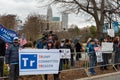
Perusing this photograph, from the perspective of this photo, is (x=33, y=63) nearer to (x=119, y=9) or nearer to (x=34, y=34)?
(x=119, y=9)

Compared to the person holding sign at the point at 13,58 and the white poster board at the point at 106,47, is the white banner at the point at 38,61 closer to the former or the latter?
the person holding sign at the point at 13,58

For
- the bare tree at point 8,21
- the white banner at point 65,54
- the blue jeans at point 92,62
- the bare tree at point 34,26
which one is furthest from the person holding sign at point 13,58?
the bare tree at point 8,21

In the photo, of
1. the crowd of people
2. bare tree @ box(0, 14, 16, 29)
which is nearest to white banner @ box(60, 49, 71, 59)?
the crowd of people

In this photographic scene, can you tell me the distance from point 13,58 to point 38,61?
1.23 meters

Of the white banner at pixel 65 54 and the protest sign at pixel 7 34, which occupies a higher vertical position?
the protest sign at pixel 7 34

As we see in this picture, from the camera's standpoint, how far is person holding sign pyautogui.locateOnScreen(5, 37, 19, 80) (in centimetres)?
1252

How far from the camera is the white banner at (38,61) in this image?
13.0m

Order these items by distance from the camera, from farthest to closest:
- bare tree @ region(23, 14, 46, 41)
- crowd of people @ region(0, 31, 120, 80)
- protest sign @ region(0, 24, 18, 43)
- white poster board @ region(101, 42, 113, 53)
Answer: bare tree @ region(23, 14, 46, 41) < white poster board @ region(101, 42, 113, 53) < protest sign @ region(0, 24, 18, 43) < crowd of people @ region(0, 31, 120, 80)

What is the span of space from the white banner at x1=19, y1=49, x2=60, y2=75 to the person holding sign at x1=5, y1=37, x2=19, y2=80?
24 cm

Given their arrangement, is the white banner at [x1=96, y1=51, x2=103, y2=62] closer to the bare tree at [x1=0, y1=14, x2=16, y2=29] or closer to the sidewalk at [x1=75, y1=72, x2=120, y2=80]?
the sidewalk at [x1=75, y1=72, x2=120, y2=80]

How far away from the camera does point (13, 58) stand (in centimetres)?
1262

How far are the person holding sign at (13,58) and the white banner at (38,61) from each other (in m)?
0.24

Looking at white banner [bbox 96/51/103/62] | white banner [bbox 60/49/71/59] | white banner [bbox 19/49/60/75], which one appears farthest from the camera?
white banner [bbox 96/51/103/62]

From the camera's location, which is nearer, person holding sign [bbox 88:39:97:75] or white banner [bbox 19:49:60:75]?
white banner [bbox 19:49:60:75]
